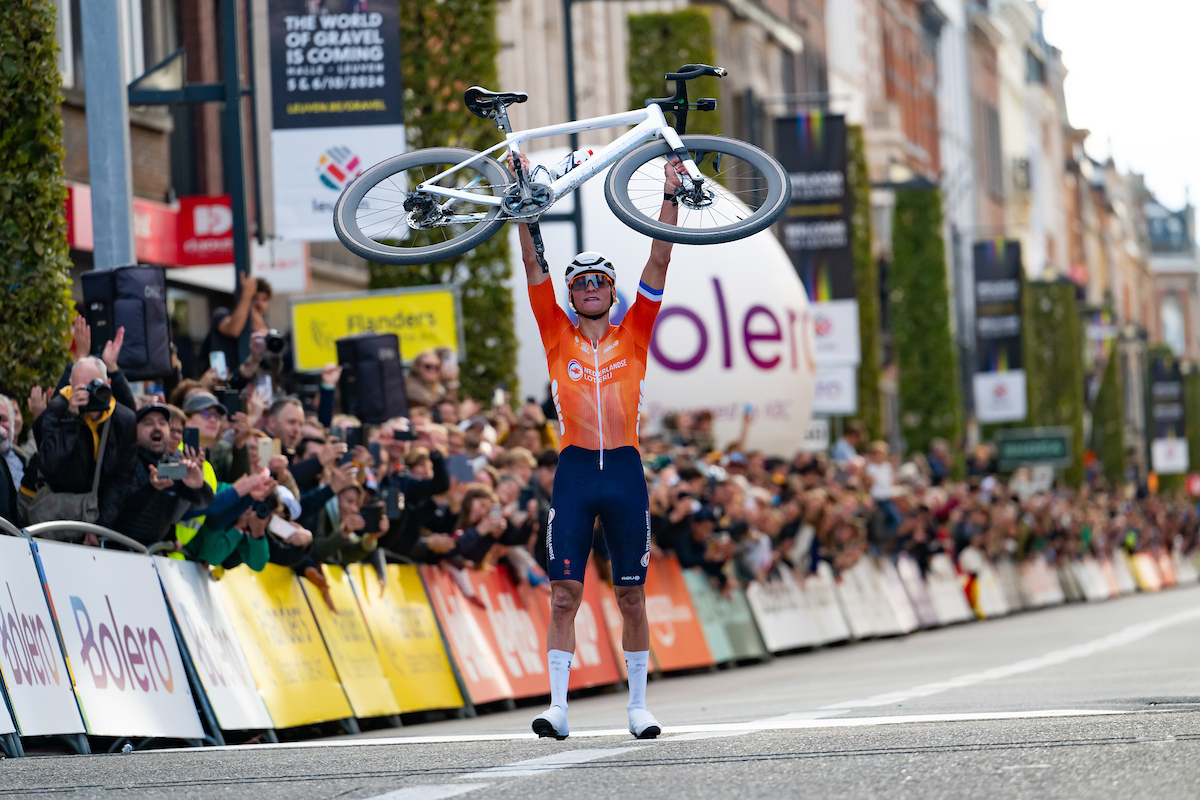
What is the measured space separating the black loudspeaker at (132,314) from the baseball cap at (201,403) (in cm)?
25

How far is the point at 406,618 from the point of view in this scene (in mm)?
14336

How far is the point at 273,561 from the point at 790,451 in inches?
703

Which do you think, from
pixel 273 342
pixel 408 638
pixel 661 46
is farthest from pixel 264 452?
pixel 661 46

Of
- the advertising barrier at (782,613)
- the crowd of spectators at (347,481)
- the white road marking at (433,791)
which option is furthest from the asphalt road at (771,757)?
the advertising barrier at (782,613)

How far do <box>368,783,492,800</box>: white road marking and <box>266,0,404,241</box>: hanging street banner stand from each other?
9356 millimetres

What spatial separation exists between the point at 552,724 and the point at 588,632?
7698 millimetres

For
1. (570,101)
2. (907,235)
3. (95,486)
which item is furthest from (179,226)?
(907,235)

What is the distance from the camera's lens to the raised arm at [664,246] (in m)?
9.83

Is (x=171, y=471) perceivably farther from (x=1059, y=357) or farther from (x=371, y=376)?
(x=1059, y=357)

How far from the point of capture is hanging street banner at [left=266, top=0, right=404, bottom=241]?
16.4 meters

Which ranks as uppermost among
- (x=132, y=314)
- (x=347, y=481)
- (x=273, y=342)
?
(x=132, y=314)

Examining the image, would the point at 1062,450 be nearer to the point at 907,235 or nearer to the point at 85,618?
the point at 907,235

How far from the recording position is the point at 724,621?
20688 mm

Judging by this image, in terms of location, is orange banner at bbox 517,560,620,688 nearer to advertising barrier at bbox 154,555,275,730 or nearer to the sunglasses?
advertising barrier at bbox 154,555,275,730
